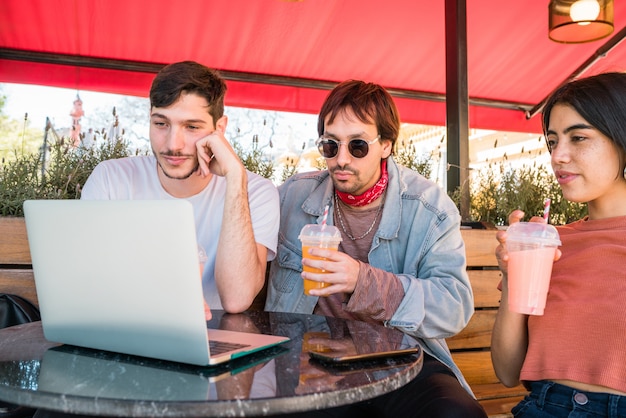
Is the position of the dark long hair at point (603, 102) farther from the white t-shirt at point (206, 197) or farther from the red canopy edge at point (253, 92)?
the red canopy edge at point (253, 92)

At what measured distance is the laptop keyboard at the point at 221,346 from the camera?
1206mm

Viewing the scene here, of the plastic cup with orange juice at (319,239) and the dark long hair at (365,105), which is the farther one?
the dark long hair at (365,105)

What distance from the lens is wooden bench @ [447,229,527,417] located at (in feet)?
9.66

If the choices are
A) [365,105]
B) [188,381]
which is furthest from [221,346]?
[365,105]

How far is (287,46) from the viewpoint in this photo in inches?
226

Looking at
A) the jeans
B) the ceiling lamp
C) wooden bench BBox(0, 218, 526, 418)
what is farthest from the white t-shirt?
the ceiling lamp

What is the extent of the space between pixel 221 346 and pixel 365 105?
1323mm

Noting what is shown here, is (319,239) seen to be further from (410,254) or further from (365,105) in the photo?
(365,105)

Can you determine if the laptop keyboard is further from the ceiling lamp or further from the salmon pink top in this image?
the ceiling lamp

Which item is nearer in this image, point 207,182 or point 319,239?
point 319,239

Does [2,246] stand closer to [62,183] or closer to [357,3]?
[62,183]

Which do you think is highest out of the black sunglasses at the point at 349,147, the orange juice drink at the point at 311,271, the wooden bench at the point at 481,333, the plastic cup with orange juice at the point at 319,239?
the black sunglasses at the point at 349,147

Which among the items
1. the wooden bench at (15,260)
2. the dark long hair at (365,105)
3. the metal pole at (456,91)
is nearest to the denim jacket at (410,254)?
the dark long hair at (365,105)

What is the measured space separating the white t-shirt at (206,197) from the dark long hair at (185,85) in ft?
0.88
